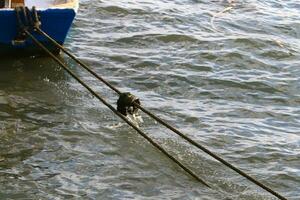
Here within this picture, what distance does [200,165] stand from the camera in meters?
6.12

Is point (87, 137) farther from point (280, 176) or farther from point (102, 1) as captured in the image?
point (102, 1)

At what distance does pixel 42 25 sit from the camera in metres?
7.25

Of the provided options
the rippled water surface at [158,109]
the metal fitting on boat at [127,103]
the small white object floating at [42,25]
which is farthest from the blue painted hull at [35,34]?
the metal fitting on boat at [127,103]

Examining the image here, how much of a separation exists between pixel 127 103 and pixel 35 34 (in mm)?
3109

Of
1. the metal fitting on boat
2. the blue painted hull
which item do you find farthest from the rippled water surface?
the metal fitting on boat

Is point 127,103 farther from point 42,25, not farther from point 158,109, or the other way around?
point 42,25

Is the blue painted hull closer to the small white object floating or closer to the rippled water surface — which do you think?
the small white object floating

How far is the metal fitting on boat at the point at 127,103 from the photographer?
462 centimetres

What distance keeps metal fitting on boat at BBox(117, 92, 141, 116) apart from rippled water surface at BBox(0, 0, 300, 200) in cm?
112

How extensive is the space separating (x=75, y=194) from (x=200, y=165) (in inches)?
57.0

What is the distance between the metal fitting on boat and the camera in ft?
15.2

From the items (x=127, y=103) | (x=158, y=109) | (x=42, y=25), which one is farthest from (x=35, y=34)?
(x=127, y=103)

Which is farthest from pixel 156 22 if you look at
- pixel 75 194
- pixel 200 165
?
pixel 75 194

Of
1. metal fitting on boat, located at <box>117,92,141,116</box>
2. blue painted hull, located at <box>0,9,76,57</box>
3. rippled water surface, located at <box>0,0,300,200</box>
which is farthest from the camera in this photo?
blue painted hull, located at <box>0,9,76,57</box>
